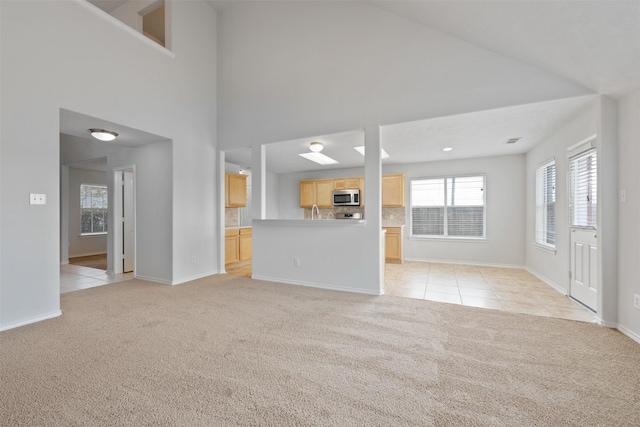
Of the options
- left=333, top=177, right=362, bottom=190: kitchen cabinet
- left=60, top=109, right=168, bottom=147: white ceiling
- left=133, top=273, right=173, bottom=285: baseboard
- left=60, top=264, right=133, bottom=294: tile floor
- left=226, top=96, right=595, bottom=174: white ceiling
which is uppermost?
left=60, top=109, right=168, bottom=147: white ceiling

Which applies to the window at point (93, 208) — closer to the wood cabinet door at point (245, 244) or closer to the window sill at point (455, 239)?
the wood cabinet door at point (245, 244)

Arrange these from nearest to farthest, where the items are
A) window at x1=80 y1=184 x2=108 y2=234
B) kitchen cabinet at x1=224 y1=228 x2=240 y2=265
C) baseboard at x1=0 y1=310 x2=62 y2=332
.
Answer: baseboard at x1=0 y1=310 x2=62 y2=332 → kitchen cabinet at x1=224 y1=228 x2=240 y2=265 → window at x1=80 y1=184 x2=108 y2=234

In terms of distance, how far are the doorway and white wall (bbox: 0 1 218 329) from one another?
117 cm

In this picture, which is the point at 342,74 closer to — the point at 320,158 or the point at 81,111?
the point at 320,158

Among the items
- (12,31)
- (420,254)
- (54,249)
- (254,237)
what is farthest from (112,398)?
(420,254)

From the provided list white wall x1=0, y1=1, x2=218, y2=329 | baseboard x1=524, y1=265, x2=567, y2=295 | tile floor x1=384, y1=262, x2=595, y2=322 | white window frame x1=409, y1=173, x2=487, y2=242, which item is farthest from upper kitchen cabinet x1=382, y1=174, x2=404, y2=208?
white wall x1=0, y1=1, x2=218, y2=329

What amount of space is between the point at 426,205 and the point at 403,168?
104 cm

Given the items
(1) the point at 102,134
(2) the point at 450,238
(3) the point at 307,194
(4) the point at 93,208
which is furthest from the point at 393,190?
(4) the point at 93,208

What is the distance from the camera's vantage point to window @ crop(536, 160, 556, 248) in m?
4.38

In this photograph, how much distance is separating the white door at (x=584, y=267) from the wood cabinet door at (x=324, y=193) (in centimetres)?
482

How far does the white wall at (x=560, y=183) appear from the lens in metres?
3.33

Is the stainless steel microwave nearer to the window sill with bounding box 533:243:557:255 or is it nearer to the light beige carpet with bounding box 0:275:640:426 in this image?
the window sill with bounding box 533:243:557:255

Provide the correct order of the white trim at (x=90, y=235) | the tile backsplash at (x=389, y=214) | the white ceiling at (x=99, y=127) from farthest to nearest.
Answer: the white trim at (x=90, y=235)
the tile backsplash at (x=389, y=214)
the white ceiling at (x=99, y=127)

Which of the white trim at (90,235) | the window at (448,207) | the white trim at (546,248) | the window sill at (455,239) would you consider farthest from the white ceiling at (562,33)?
the white trim at (90,235)
